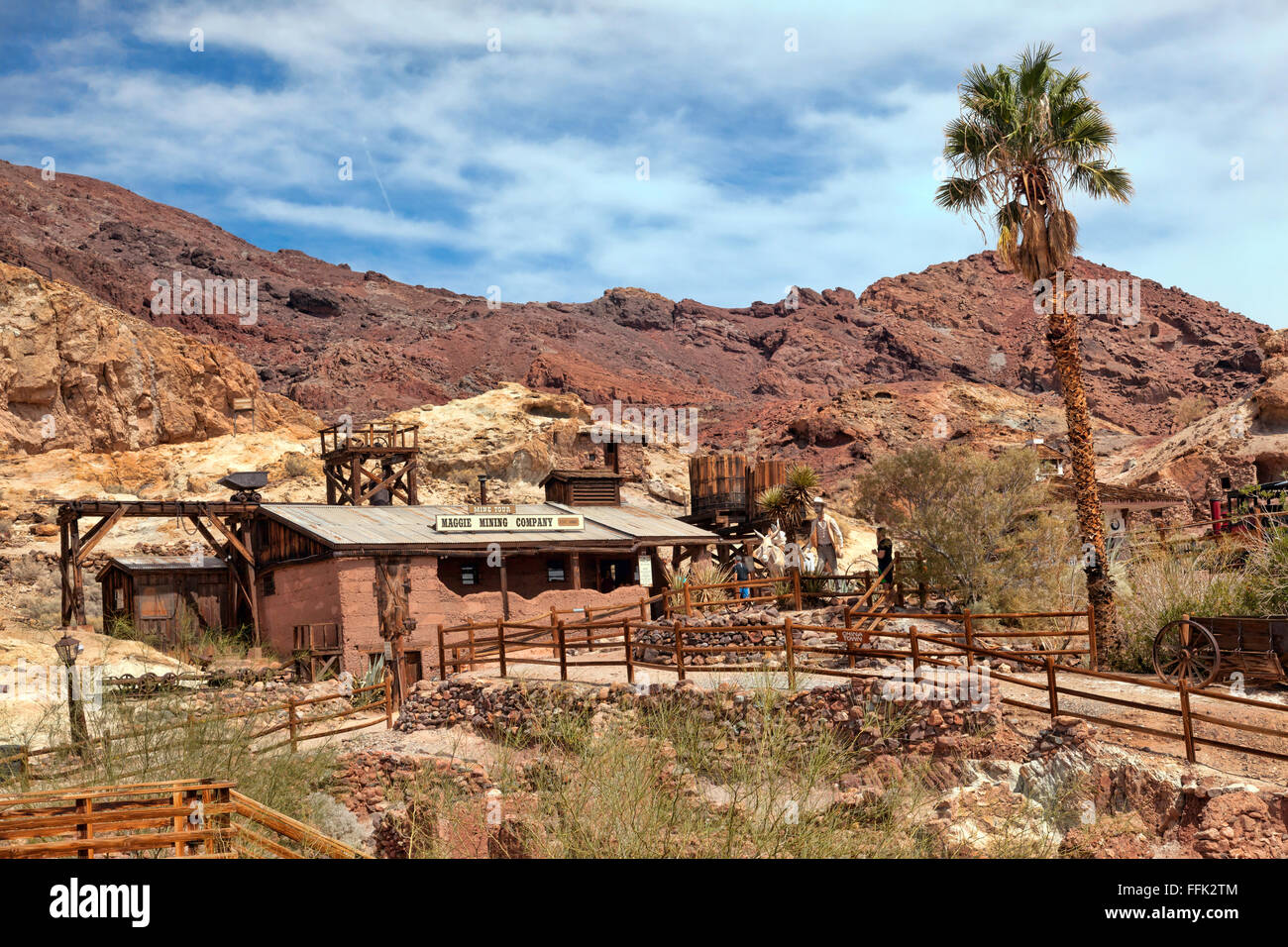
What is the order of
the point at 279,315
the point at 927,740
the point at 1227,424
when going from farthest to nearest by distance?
1. the point at 279,315
2. the point at 1227,424
3. the point at 927,740

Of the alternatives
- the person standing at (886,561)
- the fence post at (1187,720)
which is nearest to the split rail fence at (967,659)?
the fence post at (1187,720)

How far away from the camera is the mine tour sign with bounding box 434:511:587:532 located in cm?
2973

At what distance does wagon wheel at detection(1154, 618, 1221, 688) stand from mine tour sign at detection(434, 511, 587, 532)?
18.5 metres

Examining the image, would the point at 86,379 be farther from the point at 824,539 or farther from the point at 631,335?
the point at 631,335

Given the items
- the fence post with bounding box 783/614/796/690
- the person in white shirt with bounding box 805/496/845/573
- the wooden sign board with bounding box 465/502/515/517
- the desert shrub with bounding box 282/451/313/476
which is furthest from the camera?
the desert shrub with bounding box 282/451/313/476

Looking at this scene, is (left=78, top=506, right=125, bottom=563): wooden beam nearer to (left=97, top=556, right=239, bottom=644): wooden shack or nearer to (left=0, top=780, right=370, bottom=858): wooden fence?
(left=97, top=556, right=239, bottom=644): wooden shack

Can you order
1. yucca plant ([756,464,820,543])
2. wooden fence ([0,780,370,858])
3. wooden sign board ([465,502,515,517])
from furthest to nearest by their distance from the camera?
yucca plant ([756,464,820,543])
wooden sign board ([465,502,515,517])
wooden fence ([0,780,370,858])

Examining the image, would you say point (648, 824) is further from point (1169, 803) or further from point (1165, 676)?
point (1165, 676)

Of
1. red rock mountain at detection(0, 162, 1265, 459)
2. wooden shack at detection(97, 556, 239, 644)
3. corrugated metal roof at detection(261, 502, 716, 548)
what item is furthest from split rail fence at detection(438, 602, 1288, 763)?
red rock mountain at detection(0, 162, 1265, 459)

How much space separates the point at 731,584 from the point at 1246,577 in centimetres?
1048

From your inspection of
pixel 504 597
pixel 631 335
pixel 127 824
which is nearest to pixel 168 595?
pixel 504 597
